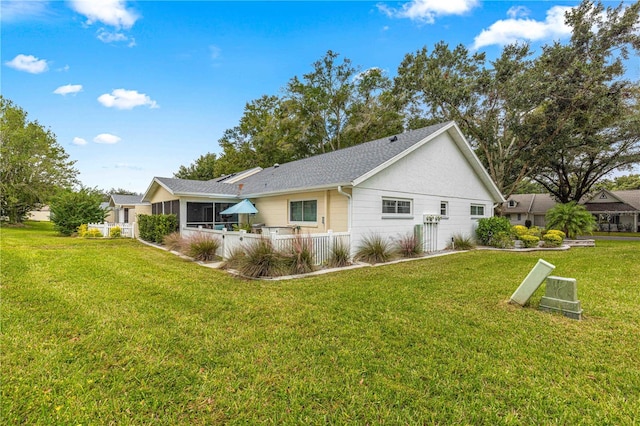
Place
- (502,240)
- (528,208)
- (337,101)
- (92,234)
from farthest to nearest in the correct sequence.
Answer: (528,208) → (337,101) → (92,234) → (502,240)

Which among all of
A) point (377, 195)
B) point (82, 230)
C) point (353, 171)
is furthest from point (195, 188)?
point (82, 230)

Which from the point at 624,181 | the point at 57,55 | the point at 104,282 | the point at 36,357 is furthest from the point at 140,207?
the point at 624,181

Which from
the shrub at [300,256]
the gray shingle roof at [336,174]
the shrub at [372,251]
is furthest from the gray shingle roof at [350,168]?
the shrub at [300,256]

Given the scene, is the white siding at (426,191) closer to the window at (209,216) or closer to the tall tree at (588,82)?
the window at (209,216)

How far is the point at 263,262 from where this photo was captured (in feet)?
24.1

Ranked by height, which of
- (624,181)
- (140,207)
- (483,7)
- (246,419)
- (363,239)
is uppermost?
(483,7)

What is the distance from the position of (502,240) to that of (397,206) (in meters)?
5.96

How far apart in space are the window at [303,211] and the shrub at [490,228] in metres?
8.64

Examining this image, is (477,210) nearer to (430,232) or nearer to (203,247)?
(430,232)

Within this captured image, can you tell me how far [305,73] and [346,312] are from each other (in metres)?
28.5

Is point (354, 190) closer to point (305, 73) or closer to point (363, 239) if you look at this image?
point (363, 239)

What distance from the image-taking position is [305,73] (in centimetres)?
2853

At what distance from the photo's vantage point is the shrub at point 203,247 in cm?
953

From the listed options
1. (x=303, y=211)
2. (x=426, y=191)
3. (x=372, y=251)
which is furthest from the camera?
(x=426, y=191)
